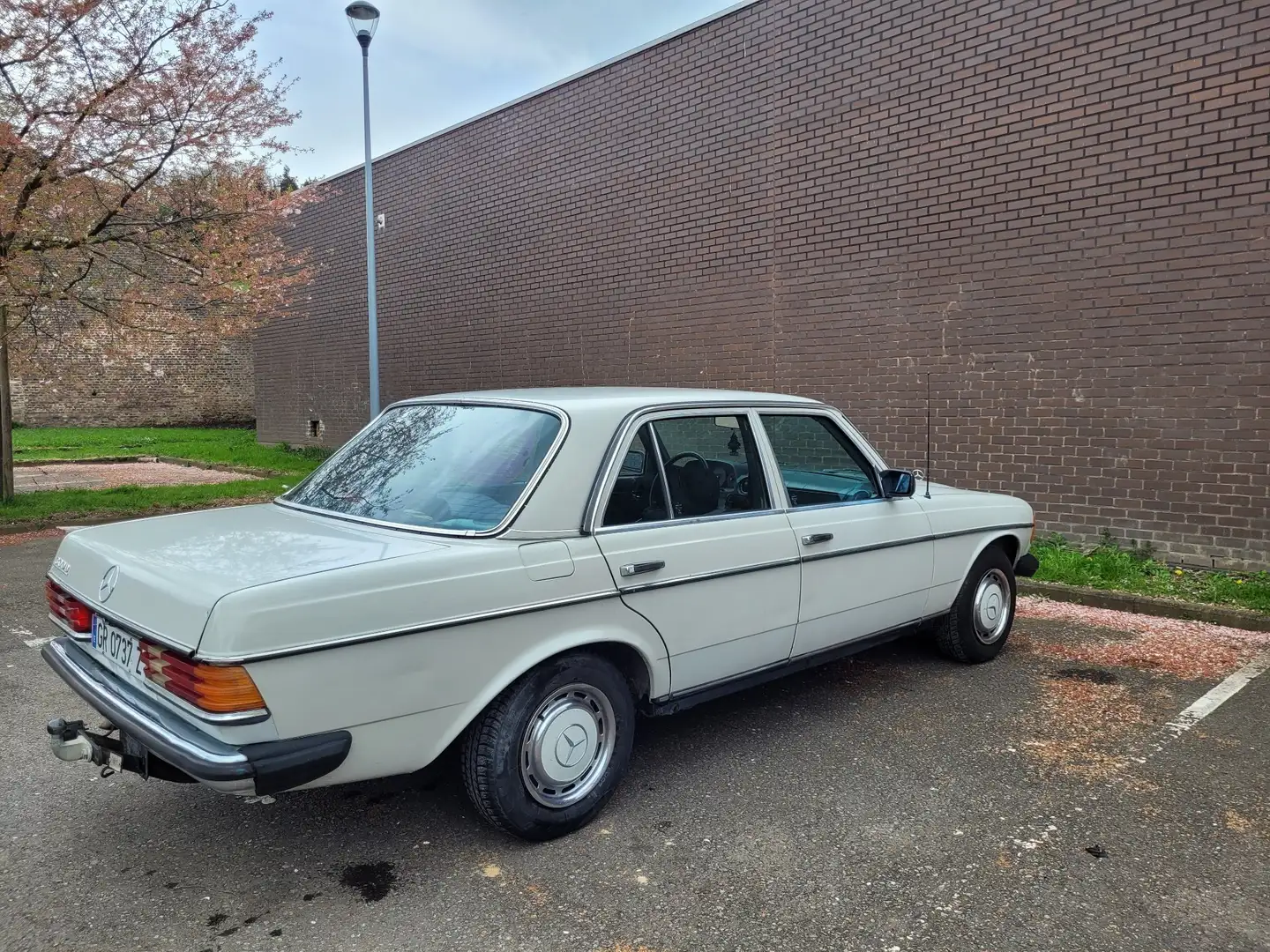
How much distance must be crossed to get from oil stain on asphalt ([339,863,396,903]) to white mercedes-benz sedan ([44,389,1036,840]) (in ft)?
1.16

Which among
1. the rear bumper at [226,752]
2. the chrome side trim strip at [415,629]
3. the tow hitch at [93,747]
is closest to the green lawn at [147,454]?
the tow hitch at [93,747]

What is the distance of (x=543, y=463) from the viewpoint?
3.26 m

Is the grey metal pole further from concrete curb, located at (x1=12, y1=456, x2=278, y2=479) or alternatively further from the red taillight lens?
the red taillight lens

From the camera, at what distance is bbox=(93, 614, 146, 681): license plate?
9.43 feet

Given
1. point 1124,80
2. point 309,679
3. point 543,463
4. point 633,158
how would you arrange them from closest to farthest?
point 309,679 < point 543,463 < point 1124,80 < point 633,158

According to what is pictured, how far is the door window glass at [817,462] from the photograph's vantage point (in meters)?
4.09

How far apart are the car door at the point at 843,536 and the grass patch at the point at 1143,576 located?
311cm

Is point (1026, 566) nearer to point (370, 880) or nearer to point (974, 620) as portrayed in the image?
point (974, 620)

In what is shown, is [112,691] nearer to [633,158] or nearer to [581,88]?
[633,158]

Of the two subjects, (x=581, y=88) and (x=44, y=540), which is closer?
(x=44, y=540)

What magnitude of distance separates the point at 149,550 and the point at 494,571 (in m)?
1.20

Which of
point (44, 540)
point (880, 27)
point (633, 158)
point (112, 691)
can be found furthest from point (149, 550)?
point (633, 158)

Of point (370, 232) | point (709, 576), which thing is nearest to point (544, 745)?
point (709, 576)

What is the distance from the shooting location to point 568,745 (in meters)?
3.15
